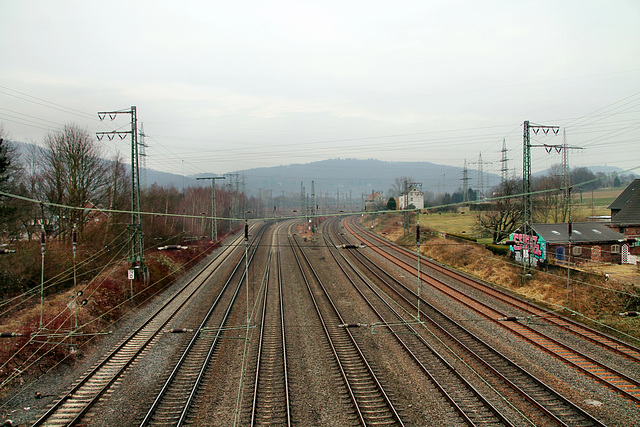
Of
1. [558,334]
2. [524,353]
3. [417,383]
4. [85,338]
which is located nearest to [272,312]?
[85,338]

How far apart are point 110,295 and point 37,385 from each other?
8.26 metres

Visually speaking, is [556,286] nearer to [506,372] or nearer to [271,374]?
[506,372]

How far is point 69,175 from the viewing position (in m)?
25.5

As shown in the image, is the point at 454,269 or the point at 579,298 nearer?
the point at 579,298

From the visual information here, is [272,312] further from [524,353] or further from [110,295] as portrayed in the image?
[524,353]

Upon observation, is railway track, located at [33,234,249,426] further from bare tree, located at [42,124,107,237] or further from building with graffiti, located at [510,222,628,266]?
building with graffiti, located at [510,222,628,266]

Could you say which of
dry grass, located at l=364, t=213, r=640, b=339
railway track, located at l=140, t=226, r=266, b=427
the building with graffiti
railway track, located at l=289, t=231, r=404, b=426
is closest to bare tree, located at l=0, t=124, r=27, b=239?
railway track, located at l=140, t=226, r=266, b=427

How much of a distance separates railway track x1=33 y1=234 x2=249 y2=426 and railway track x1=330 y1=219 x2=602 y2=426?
11145 mm

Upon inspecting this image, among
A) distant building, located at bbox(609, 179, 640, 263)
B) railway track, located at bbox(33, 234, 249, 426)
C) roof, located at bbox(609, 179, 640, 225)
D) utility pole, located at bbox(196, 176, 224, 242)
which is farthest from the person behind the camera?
utility pole, located at bbox(196, 176, 224, 242)

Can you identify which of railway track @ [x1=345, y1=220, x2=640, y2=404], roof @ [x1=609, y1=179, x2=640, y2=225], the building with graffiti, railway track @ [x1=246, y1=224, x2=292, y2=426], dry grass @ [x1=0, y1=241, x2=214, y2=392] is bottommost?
railway track @ [x1=246, y1=224, x2=292, y2=426]

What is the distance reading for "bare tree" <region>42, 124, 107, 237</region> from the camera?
25219 millimetres

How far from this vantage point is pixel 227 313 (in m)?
18.9

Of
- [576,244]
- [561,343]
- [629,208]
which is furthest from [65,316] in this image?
[629,208]

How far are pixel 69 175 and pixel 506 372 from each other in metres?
26.6
